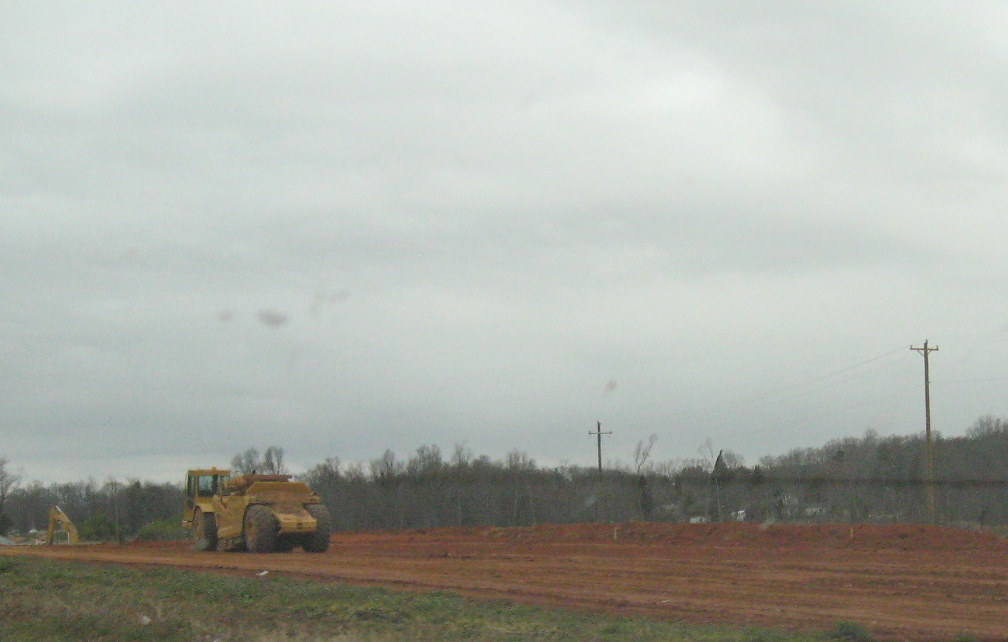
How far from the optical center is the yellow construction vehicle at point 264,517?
31766 mm

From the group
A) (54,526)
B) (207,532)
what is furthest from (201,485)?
(54,526)

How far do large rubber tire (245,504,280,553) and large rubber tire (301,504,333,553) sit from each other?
53.0 inches

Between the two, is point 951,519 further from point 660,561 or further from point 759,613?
point 759,613

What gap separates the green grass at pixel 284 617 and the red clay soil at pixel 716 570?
1.43 m

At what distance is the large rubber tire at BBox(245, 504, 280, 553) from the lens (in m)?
31.6

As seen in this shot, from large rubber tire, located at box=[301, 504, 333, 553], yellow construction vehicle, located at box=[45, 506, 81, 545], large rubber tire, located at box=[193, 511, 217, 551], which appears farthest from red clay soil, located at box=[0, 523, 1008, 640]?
yellow construction vehicle, located at box=[45, 506, 81, 545]

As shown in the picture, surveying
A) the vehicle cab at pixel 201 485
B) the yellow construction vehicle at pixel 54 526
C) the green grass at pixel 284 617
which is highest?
the vehicle cab at pixel 201 485

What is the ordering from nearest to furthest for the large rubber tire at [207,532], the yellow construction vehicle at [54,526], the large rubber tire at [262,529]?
the large rubber tire at [262,529] → the large rubber tire at [207,532] → the yellow construction vehicle at [54,526]

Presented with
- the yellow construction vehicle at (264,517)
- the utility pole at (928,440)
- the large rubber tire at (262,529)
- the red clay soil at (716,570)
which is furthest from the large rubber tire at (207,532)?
the utility pole at (928,440)

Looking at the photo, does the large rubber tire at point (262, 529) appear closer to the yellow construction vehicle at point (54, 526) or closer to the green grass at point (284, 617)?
the green grass at point (284, 617)

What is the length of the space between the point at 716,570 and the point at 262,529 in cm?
1339

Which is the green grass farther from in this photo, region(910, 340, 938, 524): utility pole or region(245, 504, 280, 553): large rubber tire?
region(910, 340, 938, 524): utility pole

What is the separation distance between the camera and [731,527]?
38.1 metres

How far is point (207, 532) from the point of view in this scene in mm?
35562
